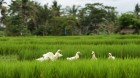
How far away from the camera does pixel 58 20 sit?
46.9 metres

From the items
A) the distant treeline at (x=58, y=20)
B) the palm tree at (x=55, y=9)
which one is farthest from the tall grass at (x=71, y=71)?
the palm tree at (x=55, y=9)

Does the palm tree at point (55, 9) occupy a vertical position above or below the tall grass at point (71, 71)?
above

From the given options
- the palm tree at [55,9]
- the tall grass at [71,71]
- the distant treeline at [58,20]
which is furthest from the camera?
the palm tree at [55,9]

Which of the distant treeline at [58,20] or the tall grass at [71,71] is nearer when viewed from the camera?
the tall grass at [71,71]

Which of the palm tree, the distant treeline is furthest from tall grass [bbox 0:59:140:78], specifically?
the palm tree

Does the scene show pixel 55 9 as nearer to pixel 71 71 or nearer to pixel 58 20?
pixel 58 20

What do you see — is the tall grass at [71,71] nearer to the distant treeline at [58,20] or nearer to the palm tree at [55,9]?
the distant treeline at [58,20]

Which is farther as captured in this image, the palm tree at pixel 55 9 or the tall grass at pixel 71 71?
the palm tree at pixel 55 9

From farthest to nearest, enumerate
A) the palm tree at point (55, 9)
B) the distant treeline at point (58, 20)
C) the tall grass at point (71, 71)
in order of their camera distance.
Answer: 1. the palm tree at point (55, 9)
2. the distant treeline at point (58, 20)
3. the tall grass at point (71, 71)

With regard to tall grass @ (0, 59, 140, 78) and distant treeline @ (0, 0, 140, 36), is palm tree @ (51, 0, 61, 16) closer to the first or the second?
distant treeline @ (0, 0, 140, 36)

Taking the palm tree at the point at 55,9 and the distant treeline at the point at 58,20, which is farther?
the palm tree at the point at 55,9

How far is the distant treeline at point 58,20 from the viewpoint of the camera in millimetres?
41347

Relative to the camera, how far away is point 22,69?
479 centimetres

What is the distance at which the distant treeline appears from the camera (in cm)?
4135
